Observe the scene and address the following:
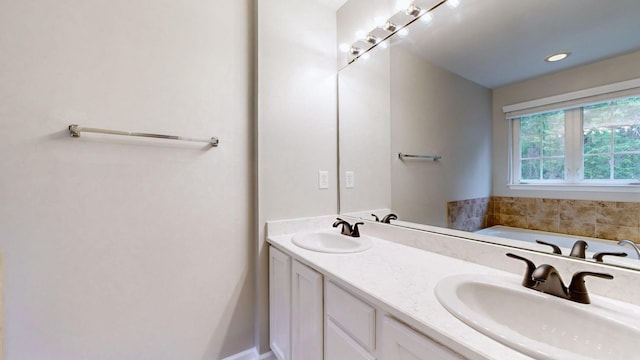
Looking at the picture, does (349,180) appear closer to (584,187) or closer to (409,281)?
(409,281)

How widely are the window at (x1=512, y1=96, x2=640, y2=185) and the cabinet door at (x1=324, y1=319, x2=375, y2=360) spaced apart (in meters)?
0.91

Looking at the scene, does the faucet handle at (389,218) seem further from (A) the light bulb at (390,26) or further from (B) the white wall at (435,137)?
(A) the light bulb at (390,26)

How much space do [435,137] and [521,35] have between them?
49cm

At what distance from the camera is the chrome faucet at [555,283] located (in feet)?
2.28

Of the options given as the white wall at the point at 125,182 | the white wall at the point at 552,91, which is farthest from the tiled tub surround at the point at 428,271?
the white wall at the point at 125,182

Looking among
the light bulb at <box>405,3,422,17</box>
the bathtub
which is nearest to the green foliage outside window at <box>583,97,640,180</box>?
the bathtub

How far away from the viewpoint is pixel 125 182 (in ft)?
4.06

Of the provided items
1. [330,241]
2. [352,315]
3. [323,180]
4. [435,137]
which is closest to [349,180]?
[323,180]

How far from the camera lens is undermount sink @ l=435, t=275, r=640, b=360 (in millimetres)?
570

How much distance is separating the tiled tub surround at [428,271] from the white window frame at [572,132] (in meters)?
0.25

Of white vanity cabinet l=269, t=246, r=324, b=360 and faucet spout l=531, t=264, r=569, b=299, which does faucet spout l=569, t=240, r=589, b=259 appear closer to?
faucet spout l=531, t=264, r=569, b=299

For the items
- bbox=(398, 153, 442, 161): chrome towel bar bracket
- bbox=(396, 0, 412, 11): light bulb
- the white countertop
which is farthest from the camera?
bbox=(396, 0, 412, 11): light bulb

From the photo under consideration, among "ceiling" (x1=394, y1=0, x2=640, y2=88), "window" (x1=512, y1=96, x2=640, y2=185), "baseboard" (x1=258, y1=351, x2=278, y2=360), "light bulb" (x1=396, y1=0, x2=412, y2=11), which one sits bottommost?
"baseboard" (x1=258, y1=351, x2=278, y2=360)

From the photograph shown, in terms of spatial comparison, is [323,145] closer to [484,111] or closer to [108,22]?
[484,111]
